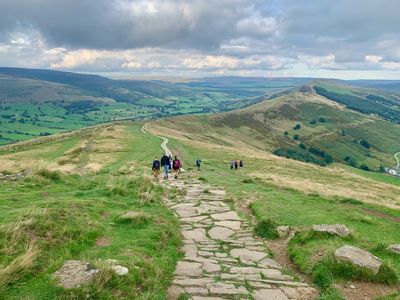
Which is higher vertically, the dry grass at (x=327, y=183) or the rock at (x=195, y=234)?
the rock at (x=195, y=234)

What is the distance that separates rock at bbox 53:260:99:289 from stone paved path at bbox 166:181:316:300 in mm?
2098

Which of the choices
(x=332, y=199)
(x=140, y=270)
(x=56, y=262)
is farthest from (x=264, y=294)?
(x=332, y=199)

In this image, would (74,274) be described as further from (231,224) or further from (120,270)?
(231,224)

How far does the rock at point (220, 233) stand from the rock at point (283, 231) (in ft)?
6.08

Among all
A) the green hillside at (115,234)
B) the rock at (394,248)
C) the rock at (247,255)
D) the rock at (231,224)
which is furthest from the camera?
the rock at (231,224)

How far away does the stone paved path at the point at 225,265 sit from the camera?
32.9 feet

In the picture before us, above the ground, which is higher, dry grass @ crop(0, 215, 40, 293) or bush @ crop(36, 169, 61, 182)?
dry grass @ crop(0, 215, 40, 293)

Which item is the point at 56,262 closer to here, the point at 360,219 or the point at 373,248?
the point at 373,248

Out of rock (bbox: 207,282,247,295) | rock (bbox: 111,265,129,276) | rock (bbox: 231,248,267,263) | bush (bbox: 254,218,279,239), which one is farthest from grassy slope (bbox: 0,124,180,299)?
bush (bbox: 254,218,279,239)

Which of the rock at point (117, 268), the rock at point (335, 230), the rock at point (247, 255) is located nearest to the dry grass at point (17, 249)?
the rock at point (117, 268)

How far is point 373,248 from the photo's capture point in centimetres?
1340

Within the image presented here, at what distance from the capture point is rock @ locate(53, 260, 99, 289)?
8469mm

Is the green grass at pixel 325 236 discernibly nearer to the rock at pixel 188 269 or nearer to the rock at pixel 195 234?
the rock at pixel 195 234

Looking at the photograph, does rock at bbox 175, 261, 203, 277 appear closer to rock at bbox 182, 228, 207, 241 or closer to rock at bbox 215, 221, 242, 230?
rock at bbox 182, 228, 207, 241
